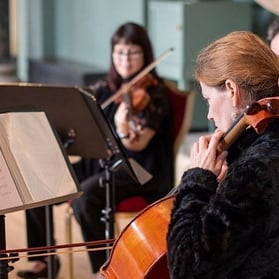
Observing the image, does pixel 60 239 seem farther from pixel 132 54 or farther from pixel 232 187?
pixel 232 187

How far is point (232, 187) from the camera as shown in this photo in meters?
1.54

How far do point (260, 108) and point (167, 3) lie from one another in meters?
3.43

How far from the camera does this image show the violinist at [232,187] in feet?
5.01

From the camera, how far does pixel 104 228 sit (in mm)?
3082

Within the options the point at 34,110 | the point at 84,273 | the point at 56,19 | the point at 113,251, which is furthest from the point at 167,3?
the point at 113,251

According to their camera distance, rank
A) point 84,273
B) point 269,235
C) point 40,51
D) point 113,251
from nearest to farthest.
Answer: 1. point 269,235
2. point 113,251
3. point 84,273
4. point 40,51

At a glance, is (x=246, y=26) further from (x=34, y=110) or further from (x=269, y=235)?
(x=269, y=235)

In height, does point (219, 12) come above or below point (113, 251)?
above

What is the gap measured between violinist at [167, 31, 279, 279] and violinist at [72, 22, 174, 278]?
55.5 inches

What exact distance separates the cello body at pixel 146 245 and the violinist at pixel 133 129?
1.28 metres

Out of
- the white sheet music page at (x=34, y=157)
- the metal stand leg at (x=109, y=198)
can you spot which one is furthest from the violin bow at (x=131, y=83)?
the white sheet music page at (x=34, y=157)

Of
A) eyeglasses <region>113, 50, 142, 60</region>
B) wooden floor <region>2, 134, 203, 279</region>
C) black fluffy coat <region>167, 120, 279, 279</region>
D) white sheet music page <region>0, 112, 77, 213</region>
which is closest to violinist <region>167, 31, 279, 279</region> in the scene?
black fluffy coat <region>167, 120, 279, 279</region>

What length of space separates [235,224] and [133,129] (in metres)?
1.66

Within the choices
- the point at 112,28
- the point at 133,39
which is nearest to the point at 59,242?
the point at 133,39
